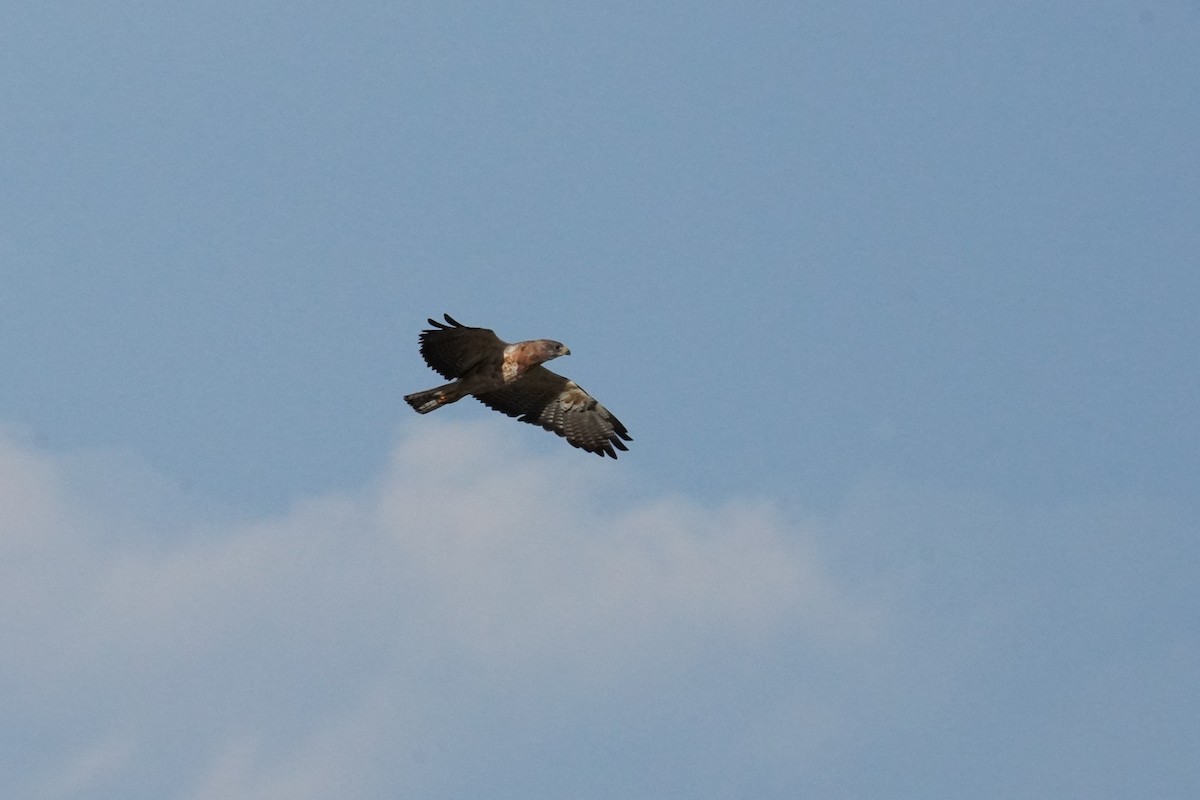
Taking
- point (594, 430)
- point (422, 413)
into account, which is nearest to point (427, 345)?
point (422, 413)

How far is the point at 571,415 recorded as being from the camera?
23234 mm

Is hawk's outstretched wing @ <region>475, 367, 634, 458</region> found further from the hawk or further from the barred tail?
the barred tail

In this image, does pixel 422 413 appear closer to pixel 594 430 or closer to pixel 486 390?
pixel 486 390

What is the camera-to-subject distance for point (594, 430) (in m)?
23.3

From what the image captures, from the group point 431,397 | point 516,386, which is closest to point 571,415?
point 516,386

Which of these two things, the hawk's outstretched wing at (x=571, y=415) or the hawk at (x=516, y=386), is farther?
the hawk's outstretched wing at (x=571, y=415)

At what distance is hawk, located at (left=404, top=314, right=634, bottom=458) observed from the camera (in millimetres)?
21750

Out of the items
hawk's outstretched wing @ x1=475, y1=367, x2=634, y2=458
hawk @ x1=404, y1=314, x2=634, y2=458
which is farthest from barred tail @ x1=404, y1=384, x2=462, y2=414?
hawk's outstretched wing @ x1=475, y1=367, x2=634, y2=458

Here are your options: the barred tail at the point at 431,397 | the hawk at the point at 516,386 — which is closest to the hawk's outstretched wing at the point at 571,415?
the hawk at the point at 516,386

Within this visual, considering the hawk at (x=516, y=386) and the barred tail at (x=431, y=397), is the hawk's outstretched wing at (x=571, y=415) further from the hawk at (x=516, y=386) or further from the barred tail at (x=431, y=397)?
the barred tail at (x=431, y=397)

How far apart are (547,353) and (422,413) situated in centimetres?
163

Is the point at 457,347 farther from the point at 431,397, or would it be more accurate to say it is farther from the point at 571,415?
the point at 571,415

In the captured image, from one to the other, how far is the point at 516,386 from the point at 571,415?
0.82m

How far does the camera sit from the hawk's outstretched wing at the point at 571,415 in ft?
75.7
